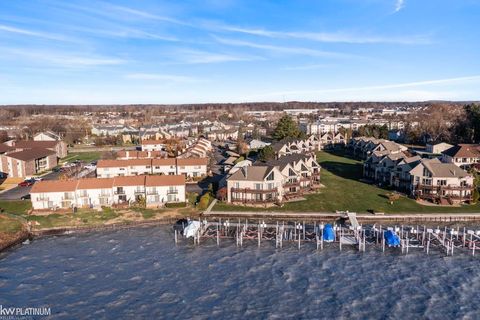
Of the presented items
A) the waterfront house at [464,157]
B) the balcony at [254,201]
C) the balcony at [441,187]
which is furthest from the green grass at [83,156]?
the waterfront house at [464,157]

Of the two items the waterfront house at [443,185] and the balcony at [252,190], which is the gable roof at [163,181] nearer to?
the balcony at [252,190]

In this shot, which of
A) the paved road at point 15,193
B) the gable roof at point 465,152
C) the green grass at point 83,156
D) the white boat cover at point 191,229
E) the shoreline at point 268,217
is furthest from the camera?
the green grass at point 83,156

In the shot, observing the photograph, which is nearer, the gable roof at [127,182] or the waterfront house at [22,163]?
the gable roof at [127,182]

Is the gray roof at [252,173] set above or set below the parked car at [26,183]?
above

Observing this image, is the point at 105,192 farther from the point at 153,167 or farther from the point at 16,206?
the point at 153,167

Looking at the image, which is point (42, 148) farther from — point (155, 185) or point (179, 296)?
point (179, 296)

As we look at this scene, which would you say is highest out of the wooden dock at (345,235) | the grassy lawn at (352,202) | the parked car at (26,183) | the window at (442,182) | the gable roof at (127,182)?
the gable roof at (127,182)
